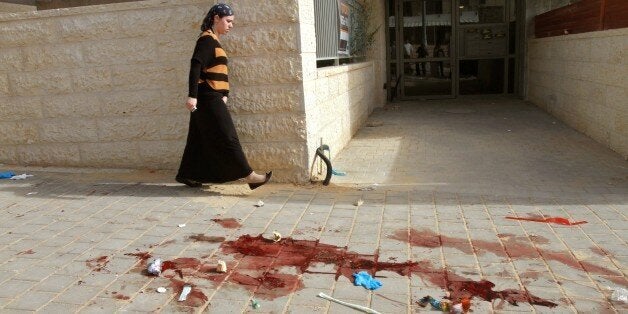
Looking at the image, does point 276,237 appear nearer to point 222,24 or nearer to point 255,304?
point 255,304

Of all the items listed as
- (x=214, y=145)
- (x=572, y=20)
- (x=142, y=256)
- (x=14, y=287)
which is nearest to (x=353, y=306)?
(x=142, y=256)

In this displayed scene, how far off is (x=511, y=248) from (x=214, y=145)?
294 cm

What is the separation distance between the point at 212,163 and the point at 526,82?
10.4m

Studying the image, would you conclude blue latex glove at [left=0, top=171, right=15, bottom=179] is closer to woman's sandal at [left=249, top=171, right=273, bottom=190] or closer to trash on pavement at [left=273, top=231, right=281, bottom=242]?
woman's sandal at [left=249, top=171, right=273, bottom=190]

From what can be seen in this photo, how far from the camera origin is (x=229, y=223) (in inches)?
178

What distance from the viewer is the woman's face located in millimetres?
5020

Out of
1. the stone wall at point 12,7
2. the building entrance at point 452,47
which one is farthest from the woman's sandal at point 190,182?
the building entrance at point 452,47

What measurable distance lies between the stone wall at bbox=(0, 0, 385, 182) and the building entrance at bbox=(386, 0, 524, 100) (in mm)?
8634

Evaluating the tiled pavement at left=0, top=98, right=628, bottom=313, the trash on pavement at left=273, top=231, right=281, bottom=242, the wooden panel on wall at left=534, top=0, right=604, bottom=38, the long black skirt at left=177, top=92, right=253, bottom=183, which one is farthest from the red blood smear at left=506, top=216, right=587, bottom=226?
the wooden panel on wall at left=534, top=0, right=604, bottom=38

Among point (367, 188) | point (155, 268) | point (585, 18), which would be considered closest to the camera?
point (155, 268)

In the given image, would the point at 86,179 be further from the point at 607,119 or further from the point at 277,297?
the point at 607,119

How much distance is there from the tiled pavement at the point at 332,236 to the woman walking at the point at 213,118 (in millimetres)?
262

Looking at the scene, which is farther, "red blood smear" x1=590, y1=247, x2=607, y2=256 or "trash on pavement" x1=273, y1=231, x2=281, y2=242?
"trash on pavement" x1=273, y1=231, x2=281, y2=242

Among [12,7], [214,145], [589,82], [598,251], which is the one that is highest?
[12,7]
